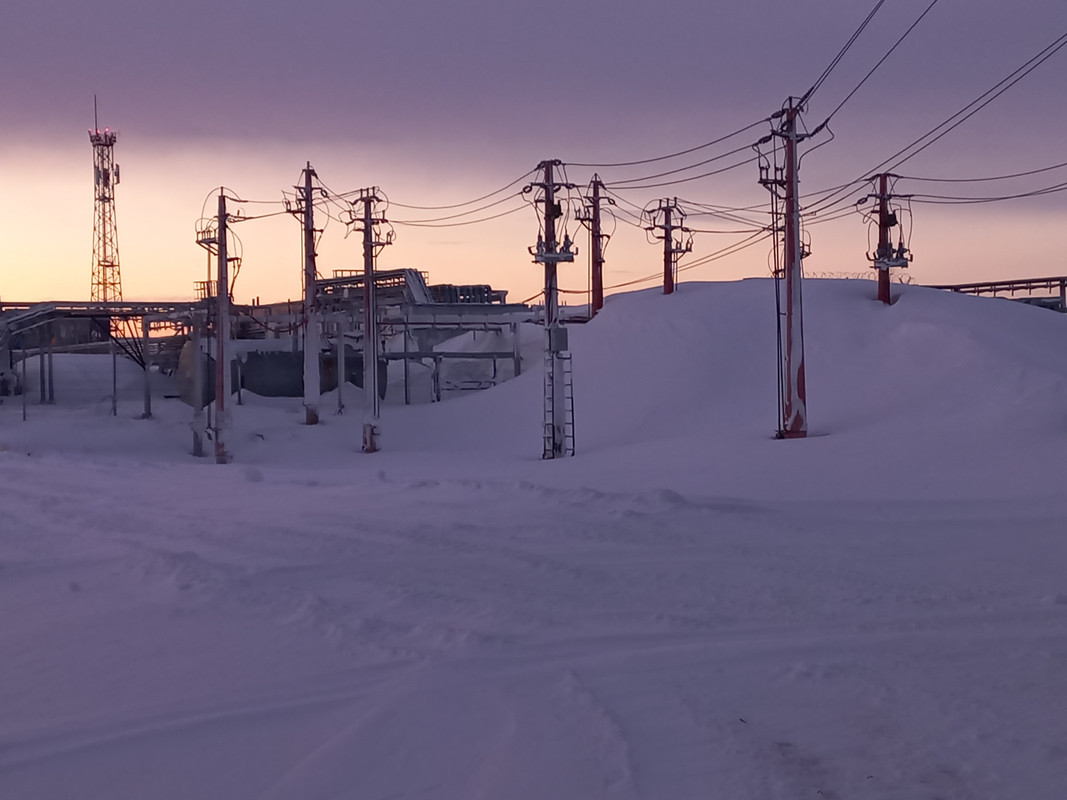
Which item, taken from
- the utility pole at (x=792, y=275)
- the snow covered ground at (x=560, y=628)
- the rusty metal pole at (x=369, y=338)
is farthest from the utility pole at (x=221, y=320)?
the utility pole at (x=792, y=275)

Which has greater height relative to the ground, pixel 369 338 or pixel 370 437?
pixel 369 338

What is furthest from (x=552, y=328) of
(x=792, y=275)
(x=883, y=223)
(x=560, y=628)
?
(x=560, y=628)

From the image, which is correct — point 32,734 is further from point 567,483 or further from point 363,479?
point 363,479

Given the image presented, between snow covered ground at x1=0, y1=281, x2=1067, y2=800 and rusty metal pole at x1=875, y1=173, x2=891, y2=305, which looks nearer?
snow covered ground at x1=0, y1=281, x2=1067, y2=800

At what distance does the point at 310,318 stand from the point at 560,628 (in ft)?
89.0

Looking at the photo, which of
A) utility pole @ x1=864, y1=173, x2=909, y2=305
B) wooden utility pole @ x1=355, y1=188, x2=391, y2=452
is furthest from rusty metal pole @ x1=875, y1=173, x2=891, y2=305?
wooden utility pole @ x1=355, y1=188, x2=391, y2=452

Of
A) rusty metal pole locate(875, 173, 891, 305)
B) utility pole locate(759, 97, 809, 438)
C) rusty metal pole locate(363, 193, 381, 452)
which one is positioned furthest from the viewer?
rusty metal pole locate(363, 193, 381, 452)

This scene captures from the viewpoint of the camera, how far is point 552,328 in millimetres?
24250

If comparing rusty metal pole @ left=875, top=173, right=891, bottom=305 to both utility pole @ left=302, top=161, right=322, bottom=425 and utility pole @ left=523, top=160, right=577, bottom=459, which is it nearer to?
utility pole @ left=523, top=160, right=577, bottom=459

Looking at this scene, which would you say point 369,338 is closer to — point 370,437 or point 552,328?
point 370,437

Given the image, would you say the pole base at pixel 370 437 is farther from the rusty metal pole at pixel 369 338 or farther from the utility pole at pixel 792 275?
the utility pole at pixel 792 275

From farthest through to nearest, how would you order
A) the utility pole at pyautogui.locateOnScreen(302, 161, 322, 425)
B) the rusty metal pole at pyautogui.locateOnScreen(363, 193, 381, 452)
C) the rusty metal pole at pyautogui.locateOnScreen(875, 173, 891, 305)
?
the utility pole at pyautogui.locateOnScreen(302, 161, 322, 425) < the rusty metal pole at pyautogui.locateOnScreen(363, 193, 381, 452) < the rusty metal pole at pyautogui.locateOnScreen(875, 173, 891, 305)

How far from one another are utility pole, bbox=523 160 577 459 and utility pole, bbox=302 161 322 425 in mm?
10523

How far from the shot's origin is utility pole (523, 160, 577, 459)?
24.2 meters
